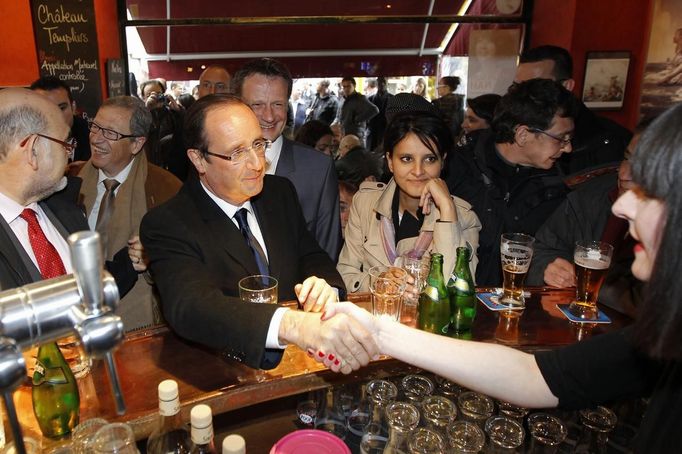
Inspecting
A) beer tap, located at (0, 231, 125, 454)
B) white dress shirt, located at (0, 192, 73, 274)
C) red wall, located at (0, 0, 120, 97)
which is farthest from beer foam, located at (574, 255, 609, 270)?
red wall, located at (0, 0, 120, 97)

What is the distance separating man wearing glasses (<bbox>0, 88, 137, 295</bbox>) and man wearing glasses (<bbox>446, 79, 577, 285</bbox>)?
2.33 m

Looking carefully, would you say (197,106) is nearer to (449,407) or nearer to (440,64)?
(449,407)

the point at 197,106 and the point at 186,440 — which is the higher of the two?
the point at 197,106

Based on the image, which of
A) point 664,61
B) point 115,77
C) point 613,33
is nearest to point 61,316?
point 664,61

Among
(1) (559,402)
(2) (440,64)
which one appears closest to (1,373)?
(1) (559,402)

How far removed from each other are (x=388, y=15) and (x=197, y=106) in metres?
5.95

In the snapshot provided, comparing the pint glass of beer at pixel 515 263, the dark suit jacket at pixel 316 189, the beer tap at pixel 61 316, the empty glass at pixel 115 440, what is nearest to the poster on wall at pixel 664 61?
the dark suit jacket at pixel 316 189

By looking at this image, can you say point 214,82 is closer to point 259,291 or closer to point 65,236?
point 65,236

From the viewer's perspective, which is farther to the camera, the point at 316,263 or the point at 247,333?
the point at 316,263

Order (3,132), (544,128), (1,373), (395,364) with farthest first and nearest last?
(544,128) < (3,132) < (395,364) < (1,373)

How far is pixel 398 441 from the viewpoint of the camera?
162 centimetres

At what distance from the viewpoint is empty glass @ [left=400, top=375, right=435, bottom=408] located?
6.08 feet

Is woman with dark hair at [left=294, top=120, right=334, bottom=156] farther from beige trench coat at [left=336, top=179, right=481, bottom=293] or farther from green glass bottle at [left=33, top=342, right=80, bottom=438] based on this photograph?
green glass bottle at [left=33, top=342, right=80, bottom=438]

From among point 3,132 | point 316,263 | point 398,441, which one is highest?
point 3,132
